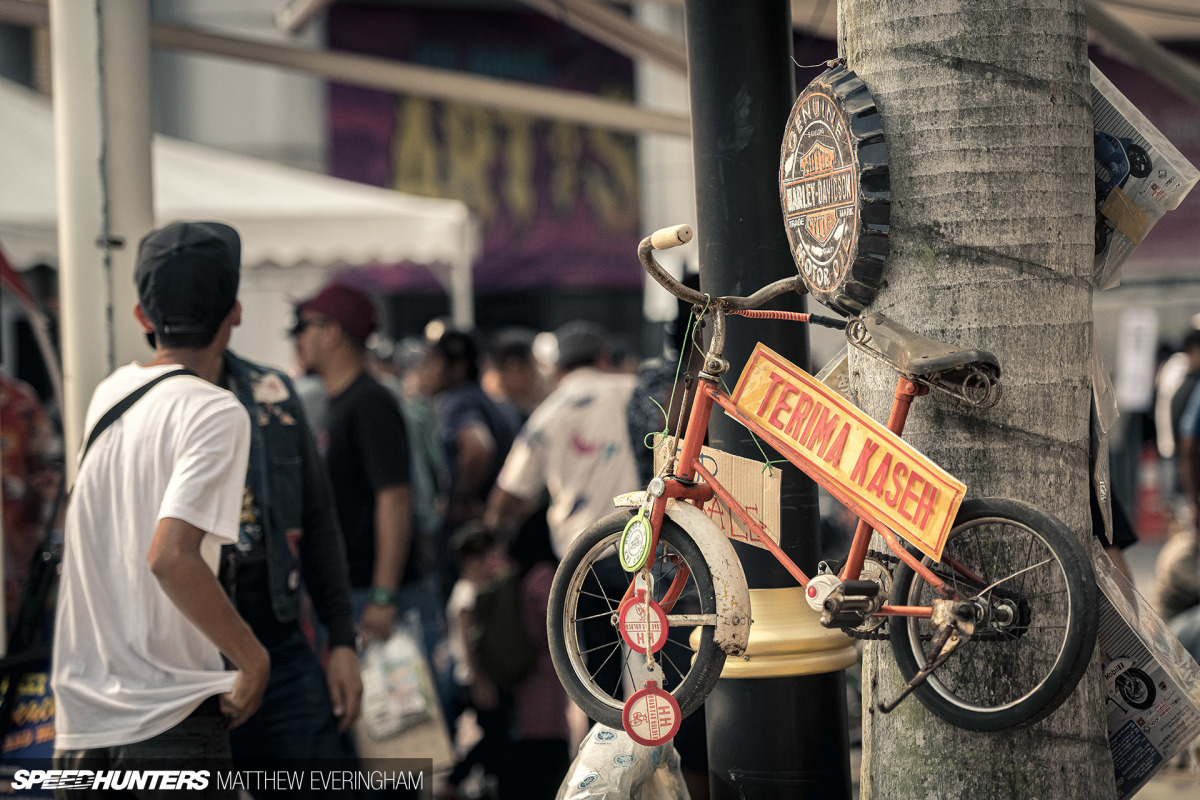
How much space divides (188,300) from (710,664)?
156 cm

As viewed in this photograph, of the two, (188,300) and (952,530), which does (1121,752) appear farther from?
(188,300)

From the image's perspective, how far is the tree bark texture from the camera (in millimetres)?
2172

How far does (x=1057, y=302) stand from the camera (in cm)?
217

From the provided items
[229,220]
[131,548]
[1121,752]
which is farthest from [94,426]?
[229,220]

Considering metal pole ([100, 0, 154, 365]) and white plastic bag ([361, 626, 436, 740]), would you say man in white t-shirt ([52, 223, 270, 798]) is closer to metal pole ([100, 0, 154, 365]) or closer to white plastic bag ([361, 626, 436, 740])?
metal pole ([100, 0, 154, 365])

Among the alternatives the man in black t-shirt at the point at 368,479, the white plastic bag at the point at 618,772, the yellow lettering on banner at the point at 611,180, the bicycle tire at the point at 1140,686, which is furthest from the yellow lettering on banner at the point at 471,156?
the bicycle tire at the point at 1140,686

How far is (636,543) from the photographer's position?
7.78 ft

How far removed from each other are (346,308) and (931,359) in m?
3.23

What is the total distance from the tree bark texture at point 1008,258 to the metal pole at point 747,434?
0.46 meters

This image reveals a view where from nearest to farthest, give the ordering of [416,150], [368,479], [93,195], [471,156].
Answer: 1. [93,195]
2. [368,479]
3. [416,150]
4. [471,156]

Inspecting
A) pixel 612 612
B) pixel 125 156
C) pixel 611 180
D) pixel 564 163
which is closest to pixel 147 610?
pixel 612 612

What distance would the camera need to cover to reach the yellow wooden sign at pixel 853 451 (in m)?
2.07

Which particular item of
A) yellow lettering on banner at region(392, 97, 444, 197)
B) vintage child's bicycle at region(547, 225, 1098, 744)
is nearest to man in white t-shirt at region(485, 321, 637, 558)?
vintage child's bicycle at region(547, 225, 1098, 744)

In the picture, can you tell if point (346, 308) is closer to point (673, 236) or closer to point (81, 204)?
point (81, 204)
